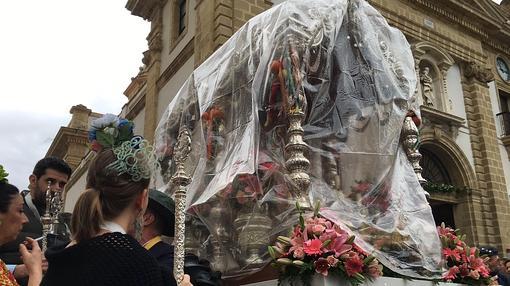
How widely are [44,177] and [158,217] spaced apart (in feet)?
4.38

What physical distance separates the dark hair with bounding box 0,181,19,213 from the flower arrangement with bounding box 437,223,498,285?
3.76 m

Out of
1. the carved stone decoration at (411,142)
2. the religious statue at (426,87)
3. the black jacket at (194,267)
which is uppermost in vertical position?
the religious statue at (426,87)

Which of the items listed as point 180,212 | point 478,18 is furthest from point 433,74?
point 180,212

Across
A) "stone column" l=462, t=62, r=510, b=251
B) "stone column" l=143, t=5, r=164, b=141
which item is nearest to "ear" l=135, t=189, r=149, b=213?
"stone column" l=143, t=5, r=164, b=141

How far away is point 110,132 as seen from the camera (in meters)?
3.25

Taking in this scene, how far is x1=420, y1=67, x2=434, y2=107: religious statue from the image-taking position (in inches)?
581

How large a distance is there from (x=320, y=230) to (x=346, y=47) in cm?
235

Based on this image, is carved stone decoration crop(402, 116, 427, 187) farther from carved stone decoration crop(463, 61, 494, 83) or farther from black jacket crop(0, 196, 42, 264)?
carved stone decoration crop(463, 61, 494, 83)

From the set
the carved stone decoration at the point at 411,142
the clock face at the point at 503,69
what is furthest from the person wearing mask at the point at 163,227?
the clock face at the point at 503,69

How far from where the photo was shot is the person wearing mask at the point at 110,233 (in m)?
1.93

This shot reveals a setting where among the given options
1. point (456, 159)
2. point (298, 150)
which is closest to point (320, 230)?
point (298, 150)

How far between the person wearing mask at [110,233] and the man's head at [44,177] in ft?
7.45

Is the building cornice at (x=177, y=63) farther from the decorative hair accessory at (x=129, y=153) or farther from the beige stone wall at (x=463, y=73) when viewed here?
the decorative hair accessory at (x=129, y=153)

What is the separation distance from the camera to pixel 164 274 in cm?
212
